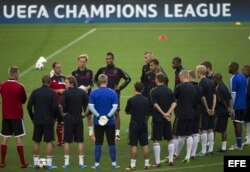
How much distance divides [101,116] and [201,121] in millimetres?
2846

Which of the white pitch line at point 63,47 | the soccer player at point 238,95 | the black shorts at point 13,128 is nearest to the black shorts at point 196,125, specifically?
the soccer player at point 238,95

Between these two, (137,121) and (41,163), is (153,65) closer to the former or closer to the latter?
(137,121)

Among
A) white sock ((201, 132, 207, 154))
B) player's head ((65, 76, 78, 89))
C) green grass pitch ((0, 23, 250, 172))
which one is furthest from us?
green grass pitch ((0, 23, 250, 172))

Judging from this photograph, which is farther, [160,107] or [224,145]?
[224,145]

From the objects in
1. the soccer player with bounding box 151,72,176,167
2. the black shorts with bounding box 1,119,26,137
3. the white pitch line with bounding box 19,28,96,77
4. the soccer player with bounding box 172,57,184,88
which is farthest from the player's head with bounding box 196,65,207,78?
the white pitch line with bounding box 19,28,96,77

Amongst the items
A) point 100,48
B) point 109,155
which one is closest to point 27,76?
point 100,48

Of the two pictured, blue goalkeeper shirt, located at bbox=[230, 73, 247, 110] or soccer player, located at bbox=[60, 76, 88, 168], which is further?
blue goalkeeper shirt, located at bbox=[230, 73, 247, 110]

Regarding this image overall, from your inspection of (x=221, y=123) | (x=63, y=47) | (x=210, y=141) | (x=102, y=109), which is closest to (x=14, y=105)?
(x=102, y=109)

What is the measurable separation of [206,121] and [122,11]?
21719mm

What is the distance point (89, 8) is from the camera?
1594 inches

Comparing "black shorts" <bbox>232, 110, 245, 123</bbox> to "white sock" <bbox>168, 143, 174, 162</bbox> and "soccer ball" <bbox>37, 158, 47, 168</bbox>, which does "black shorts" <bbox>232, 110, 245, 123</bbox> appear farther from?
"soccer ball" <bbox>37, 158, 47, 168</bbox>

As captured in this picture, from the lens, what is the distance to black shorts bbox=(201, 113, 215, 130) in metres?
19.3

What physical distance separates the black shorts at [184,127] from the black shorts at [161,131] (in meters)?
0.43

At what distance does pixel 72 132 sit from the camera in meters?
18.0
